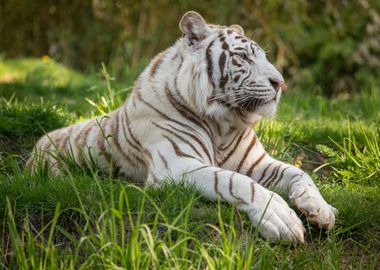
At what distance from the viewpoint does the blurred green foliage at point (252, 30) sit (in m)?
10.9

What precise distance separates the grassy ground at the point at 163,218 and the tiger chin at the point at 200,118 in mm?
204

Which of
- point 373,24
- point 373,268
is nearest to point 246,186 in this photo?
point 373,268

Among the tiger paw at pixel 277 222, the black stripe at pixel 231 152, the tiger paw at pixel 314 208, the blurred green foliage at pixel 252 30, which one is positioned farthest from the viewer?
the blurred green foliage at pixel 252 30

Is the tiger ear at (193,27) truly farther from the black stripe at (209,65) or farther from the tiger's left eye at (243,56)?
the tiger's left eye at (243,56)

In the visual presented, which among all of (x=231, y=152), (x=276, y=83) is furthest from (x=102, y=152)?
(x=276, y=83)

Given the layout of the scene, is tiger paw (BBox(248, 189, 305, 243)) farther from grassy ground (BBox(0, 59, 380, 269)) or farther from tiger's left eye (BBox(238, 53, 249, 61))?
tiger's left eye (BBox(238, 53, 249, 61))

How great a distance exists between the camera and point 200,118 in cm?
427

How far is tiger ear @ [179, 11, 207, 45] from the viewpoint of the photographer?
170 inches

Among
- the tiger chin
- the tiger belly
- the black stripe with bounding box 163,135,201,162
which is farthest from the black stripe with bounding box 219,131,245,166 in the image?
the tiger belly

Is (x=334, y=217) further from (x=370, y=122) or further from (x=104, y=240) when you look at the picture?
(x=370, y=122)

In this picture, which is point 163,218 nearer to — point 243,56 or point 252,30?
point 243,56

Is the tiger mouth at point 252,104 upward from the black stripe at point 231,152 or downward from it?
upward

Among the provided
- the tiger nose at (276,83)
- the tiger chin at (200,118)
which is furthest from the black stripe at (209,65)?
the tiger nose at (276,83)

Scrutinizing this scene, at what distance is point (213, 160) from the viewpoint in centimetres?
425
